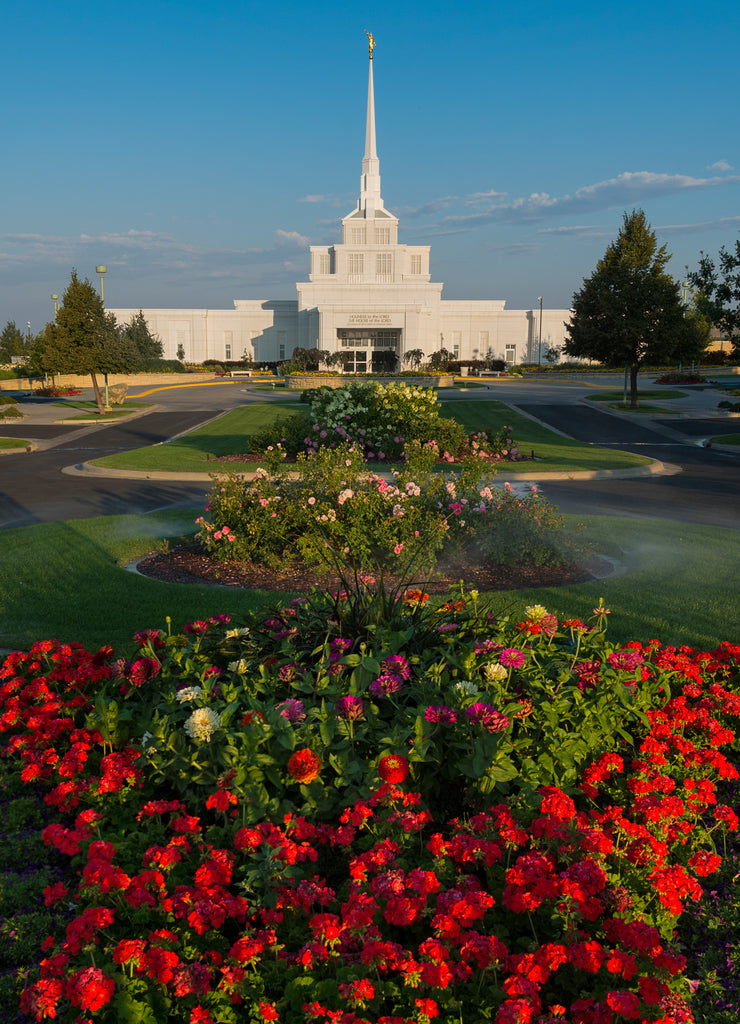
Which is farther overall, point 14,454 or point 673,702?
point 14,454

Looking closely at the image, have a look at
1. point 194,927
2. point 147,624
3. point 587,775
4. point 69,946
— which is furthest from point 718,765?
point 147,624

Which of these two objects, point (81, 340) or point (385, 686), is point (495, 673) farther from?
point (81, 340)

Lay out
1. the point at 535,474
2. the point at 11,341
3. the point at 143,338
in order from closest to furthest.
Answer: the point at 535,474, the point at 143,338, the point at 11,341

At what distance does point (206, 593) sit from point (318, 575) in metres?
1.23

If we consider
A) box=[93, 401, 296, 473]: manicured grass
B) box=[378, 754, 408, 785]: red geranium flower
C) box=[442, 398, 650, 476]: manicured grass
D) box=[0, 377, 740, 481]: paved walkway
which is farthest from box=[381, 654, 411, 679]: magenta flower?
box=[93, 401, 296, 473]: manicured grass

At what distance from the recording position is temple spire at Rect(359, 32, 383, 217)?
240 ft

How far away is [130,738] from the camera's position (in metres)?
4.05

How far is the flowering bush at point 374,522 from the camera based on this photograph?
8312mm

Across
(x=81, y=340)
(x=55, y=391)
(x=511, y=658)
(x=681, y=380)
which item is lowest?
(x=511, y=658)

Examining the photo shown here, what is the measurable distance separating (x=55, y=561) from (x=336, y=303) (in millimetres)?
62405

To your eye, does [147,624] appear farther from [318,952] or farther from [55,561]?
[318,952]

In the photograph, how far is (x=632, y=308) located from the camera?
35250mm

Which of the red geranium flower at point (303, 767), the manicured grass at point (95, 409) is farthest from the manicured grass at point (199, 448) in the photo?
the red geranium flower at point (303, 767)

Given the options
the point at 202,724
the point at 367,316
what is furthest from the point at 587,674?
the point at 367,316
